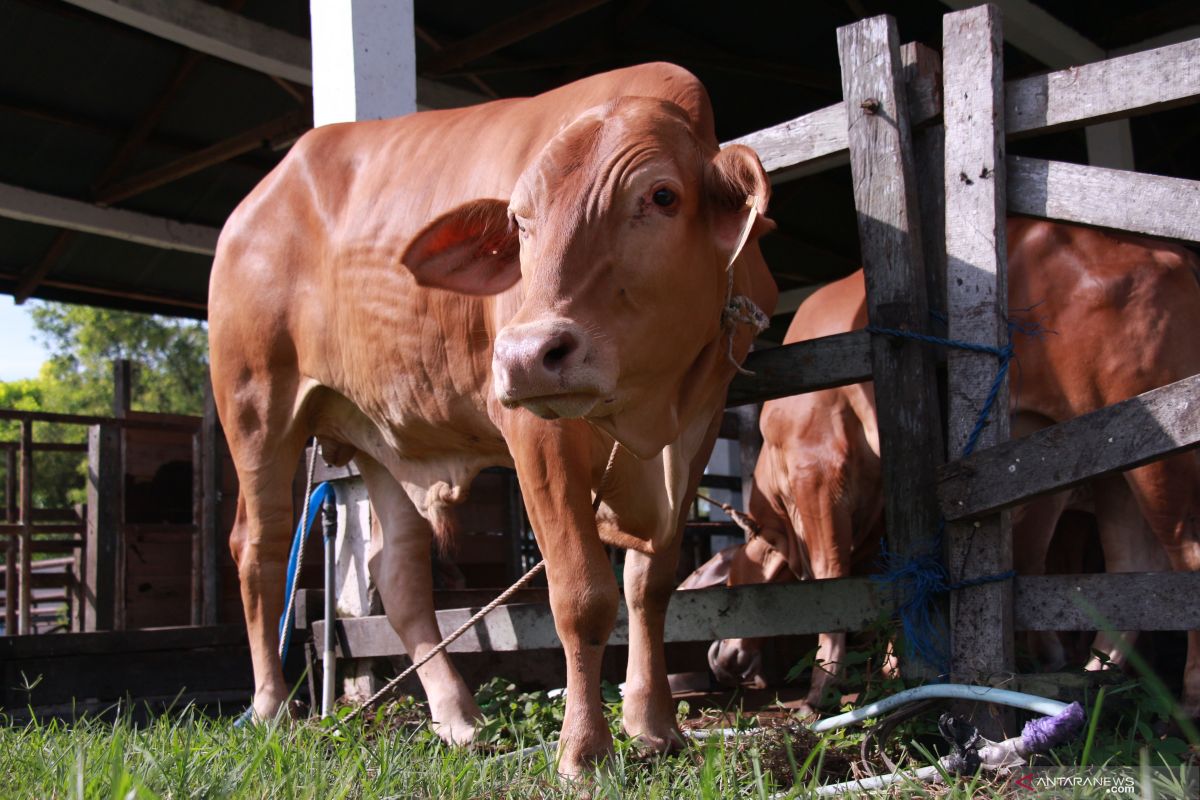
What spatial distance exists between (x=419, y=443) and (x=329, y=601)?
3.60ft

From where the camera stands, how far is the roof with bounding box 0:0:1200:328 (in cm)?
810

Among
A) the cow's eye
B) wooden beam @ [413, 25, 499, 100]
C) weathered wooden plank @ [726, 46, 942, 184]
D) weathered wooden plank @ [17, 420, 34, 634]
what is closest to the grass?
the cow's eye

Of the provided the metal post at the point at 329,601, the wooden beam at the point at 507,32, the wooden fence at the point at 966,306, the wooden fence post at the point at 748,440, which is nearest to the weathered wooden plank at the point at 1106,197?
the wooden fence at the point at 966,306

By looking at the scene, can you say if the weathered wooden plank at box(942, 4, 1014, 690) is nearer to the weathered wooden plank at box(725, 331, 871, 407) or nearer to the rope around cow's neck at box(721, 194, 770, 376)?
the weathered wooden plank at box(725, 331, 871, 407)

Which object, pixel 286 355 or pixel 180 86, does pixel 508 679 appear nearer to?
pixel 286 355

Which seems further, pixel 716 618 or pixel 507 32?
pixel 507 32

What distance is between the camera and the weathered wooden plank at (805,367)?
354 cm

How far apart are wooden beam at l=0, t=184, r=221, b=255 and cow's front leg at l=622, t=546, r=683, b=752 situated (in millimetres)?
7757

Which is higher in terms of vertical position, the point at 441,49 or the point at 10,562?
the point at 441,49

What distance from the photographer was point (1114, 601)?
295 cm

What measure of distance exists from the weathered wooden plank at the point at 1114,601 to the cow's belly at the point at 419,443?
1654mm

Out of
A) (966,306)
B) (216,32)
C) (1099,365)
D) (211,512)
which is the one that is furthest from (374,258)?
(211,512)

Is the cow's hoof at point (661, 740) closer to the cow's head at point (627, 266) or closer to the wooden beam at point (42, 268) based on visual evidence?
the cow's head at point (627, 266)

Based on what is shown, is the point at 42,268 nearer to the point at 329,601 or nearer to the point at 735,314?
the point at 329,601
